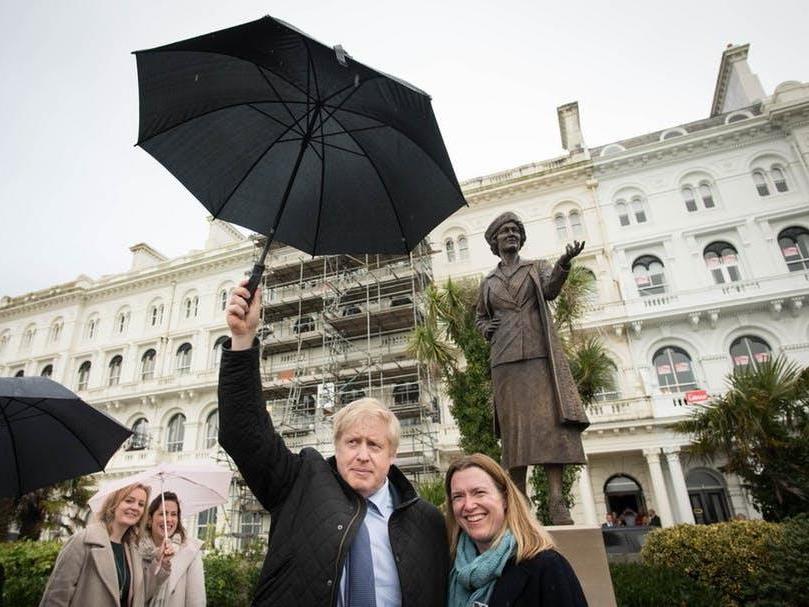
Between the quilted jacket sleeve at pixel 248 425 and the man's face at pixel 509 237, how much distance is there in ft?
9.02

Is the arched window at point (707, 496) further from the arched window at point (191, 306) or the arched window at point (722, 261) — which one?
the arched window at point (191, 306)

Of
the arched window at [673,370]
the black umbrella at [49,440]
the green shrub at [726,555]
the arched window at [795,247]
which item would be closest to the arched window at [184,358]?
the black umbrella at [49,440]

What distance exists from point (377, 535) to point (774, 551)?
5.84 metres

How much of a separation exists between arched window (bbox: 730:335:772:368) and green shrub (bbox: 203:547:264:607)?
1696 centimetres

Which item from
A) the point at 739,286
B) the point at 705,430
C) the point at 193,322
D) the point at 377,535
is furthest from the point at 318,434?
the point at 377,535

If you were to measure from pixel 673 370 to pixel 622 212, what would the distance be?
7.00m

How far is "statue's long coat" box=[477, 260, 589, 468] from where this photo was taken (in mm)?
3410

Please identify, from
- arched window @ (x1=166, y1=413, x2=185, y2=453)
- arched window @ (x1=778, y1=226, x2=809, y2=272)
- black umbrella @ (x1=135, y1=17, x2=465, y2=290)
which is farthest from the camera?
arched window @ (x1=166, y1=413, x2=185, y2=453)

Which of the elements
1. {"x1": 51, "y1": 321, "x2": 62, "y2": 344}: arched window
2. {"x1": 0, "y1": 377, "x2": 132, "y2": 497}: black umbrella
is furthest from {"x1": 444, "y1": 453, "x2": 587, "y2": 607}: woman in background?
{"x1": 51, "y1": 321, "x2": 62, "y2": 344}: arched window

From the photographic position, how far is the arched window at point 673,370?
16703 millimetres

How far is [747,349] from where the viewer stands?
16.6m

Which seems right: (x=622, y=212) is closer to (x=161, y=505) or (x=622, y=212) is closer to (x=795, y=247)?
(x=795, y=247)

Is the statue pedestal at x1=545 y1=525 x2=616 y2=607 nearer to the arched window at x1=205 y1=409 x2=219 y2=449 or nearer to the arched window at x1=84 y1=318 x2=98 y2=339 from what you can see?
the arched window at x1=205 y1=409 x2=219 y2=449

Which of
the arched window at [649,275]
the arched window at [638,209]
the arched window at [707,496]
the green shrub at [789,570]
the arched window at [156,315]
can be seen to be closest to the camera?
the green shrub at [789,570]
